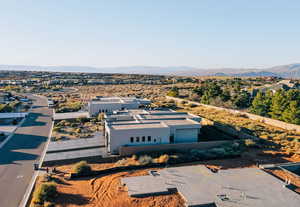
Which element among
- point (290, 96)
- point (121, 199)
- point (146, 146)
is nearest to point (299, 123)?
point (290, 96)

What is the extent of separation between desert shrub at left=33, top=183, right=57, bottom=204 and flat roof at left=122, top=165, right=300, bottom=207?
529 cm

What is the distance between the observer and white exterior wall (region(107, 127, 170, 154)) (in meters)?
23.7

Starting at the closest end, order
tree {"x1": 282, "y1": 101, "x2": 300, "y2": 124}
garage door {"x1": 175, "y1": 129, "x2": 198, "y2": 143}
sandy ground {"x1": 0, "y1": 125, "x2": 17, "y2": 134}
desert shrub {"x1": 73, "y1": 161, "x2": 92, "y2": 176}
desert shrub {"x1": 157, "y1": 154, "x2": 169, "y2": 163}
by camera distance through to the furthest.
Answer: desert shrub {"x1": 73, "y1": 161, "x2": 92, "y2": 176} → desert shrub {"x1": 157, "y1": 154, "x2": 169, "y2": 163} → garage door {"x1": 175, "y1": 129, "x2": 198, "y2": 143} → sandy ground {"x1": 0, "y1": 125, "x2": 17, "y2": 134} → tree {"x1": 282, "y1": 101, "x2": 300, "y2": 124}

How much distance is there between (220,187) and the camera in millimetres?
16672

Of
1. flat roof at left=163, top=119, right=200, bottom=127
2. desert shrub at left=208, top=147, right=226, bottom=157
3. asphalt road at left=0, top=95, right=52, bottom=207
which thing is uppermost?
flat roof at left=163, top=119, right=200, bottom=127

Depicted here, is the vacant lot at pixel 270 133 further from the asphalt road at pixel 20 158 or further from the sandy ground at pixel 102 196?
the asphalt road at pixel 20 158

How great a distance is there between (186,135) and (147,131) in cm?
582

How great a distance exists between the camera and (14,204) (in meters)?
14.9

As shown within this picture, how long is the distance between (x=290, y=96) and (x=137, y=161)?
3316cm

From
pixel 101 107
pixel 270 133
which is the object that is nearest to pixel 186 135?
pixel 270 133

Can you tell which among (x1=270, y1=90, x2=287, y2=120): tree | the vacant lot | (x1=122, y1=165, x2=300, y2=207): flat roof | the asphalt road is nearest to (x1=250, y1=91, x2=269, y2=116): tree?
(x1=270, y1=90, x2=287, y2=120): tree

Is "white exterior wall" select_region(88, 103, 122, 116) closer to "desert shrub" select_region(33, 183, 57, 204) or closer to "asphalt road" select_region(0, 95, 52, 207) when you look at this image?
"asphalt road" select_region(0, 95, 52, 207)

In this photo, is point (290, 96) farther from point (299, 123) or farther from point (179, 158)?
point (179, 158)

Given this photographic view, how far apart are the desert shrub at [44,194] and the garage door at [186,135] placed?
52.2 feet
